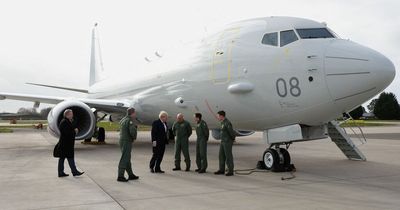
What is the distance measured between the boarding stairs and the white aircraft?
27 mm

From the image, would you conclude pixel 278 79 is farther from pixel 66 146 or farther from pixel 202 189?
pixel 66 146

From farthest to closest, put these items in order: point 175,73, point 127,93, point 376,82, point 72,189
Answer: point 127,93 < point 175,73 < point 376,82 < point 72,189

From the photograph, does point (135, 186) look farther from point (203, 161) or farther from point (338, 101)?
point (338, 101)

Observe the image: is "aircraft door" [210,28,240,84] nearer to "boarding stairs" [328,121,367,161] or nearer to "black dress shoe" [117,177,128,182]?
"black dress shoe" [117,177,128,182]

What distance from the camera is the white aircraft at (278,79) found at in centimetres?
771

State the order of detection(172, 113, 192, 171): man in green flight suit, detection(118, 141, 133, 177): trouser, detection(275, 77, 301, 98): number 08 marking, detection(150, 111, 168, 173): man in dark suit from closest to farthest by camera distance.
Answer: detection(118, 141, 133, 177): trouser, detection(275, 77, 301, 98): number 08 marking, detection(150, 111, 168, 173): man in dark suit, detection(172, 113, 192, 171): man in green flight suit

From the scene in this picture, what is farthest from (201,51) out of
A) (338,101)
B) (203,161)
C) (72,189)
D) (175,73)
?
(72,189)

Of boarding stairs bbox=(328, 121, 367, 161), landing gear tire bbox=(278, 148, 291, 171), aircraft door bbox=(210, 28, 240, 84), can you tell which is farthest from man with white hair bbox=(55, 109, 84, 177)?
boarding stairs bbox=(328, 121, 367, 161)

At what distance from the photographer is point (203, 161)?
8.96m

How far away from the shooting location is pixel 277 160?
29.0 ft

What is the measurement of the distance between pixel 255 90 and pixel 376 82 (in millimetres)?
2429

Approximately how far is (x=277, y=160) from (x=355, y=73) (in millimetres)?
2522

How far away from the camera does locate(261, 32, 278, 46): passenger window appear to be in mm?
8828

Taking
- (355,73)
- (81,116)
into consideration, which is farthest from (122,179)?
(81,116)
